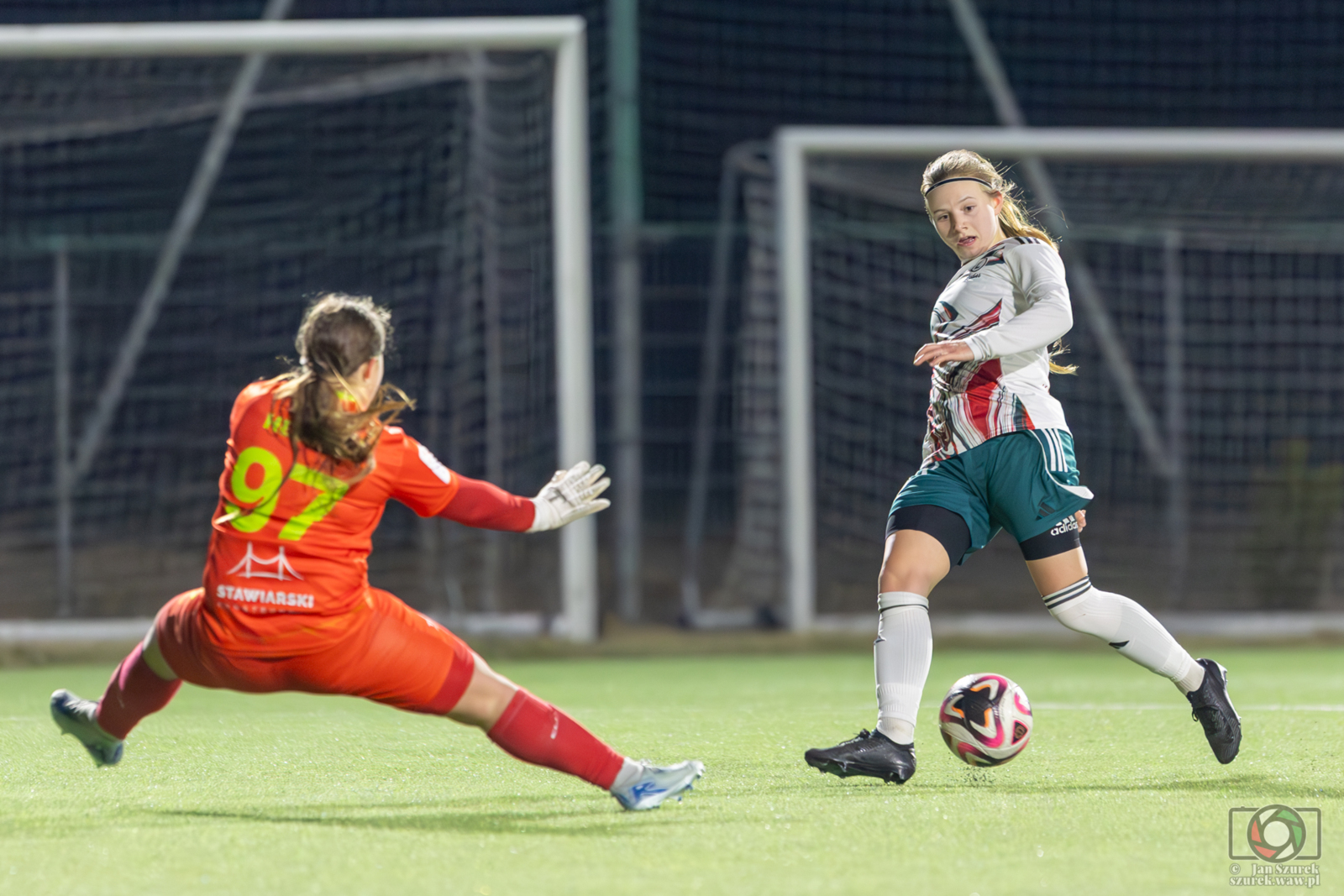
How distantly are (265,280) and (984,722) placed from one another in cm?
575

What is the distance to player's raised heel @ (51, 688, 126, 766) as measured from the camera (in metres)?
3.28

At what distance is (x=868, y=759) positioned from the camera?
3.24 meters

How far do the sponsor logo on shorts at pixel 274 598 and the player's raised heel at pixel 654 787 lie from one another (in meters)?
0.67

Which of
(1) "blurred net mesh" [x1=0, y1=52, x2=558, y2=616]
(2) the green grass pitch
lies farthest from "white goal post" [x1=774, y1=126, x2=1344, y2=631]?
(2) the green grass pitch

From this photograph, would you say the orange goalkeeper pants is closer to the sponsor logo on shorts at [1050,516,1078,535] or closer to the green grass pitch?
the green grass pitch

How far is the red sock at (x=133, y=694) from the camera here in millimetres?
3098

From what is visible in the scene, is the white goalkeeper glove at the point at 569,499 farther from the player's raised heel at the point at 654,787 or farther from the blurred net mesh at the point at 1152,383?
the blurred net mesh at the point at 1152,383

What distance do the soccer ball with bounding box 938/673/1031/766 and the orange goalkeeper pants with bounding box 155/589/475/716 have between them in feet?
3.63

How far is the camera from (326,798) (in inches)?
125

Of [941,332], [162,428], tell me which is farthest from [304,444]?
[162,428]

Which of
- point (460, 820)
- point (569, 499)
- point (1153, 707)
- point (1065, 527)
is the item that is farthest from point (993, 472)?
point (1153, 707)

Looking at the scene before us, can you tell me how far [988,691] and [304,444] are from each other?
157 cm

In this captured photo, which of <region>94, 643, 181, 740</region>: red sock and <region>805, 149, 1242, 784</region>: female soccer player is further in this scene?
<region>805, 149, 1242, 784</region>: female soccer player

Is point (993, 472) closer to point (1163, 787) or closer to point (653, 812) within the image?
point (1163, 787)
